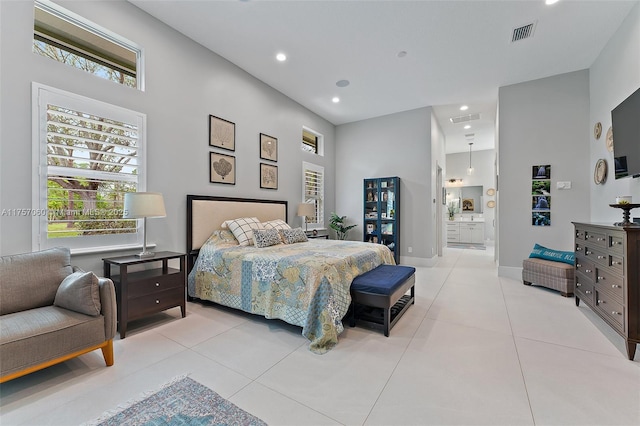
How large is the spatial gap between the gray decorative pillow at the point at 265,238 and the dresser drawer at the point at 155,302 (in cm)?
97

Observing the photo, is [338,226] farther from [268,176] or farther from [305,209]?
[268,176]

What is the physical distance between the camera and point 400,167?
6.16 metres

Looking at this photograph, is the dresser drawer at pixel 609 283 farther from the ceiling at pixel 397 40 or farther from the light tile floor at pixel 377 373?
the ceiling at pixel 397 40

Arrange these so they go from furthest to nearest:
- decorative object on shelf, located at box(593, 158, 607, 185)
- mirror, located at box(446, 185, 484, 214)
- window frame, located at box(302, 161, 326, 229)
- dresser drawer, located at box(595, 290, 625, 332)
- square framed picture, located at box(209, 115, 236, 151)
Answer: mirror, located at box(446, 185, 484, 214), window frame, located at box(302, 161, 326, 229), square framed picture, located at box(209, 115, 236, 151), decorative object on shelf, located at box(593, 158, 607, 185), dresser drawer, located at box(595, 290, 625, 332)

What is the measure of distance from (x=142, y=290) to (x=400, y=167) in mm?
5330

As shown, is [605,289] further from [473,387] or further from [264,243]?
[264,243]

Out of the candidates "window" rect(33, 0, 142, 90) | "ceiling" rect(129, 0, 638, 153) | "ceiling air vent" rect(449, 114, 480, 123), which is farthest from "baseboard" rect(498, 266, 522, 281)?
"window" rect(33, 0, 142, 90)

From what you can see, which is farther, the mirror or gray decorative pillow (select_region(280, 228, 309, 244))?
the mirror

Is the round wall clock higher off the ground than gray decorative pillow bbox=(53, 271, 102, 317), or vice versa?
the round wall clock

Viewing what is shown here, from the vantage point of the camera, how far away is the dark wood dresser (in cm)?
205

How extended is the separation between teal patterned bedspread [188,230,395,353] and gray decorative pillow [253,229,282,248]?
0.43ft

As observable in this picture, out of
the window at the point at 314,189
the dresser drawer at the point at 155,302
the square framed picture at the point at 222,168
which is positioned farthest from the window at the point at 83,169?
the window at the point at 314,189

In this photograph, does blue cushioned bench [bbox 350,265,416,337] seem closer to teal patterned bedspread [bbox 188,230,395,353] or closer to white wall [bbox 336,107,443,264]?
teal patterned bedspread [bbox 188,230,395,353]

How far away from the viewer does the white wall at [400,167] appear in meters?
5.86
